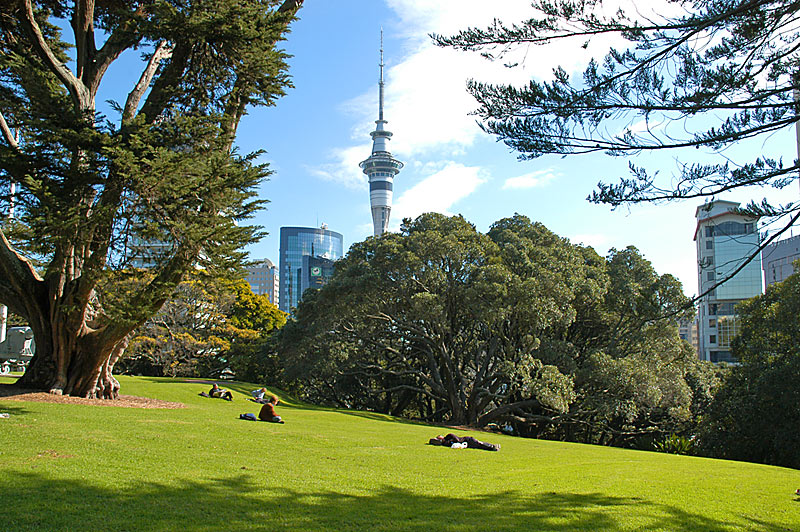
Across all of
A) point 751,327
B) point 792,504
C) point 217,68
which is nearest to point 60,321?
point 217,68

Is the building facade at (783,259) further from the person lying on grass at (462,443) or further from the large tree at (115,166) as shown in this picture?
the large tree at (115,166)

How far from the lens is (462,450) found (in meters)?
11.3

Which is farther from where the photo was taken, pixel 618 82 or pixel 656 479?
pixel 656 479

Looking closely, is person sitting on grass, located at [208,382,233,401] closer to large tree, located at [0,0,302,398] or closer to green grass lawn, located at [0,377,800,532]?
large tree, located at [0,0,302,398]

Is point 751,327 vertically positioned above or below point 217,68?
below

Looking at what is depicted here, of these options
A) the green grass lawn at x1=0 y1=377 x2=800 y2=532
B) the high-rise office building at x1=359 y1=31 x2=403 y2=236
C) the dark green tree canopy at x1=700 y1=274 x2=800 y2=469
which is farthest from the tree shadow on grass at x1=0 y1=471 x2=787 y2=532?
the high-rise office building at x1=359 y1=31 x2=403 y2=236

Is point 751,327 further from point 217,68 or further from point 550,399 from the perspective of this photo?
point 217,68

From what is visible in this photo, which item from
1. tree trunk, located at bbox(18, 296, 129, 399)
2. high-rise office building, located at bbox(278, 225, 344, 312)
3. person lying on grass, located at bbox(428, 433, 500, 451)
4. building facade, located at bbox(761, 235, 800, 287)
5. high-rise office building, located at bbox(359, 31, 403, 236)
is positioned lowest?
person lying on grass, located at bbox(428, 433, 500, 451)

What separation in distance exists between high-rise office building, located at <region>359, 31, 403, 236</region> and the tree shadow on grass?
143918 mm

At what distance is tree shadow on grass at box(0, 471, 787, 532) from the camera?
4.43m

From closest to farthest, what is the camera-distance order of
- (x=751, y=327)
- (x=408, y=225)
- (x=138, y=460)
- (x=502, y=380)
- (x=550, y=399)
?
(x=138, y=460) → (x=550, y=399) → (x=751, y=327) → (x=502, y=380) → (x=408, y=225)

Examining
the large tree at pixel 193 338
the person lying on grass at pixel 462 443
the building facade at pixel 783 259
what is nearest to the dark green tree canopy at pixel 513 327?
the large tree at pixel 193 338

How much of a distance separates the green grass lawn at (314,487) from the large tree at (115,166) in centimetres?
323

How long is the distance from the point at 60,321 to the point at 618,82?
520 inches
